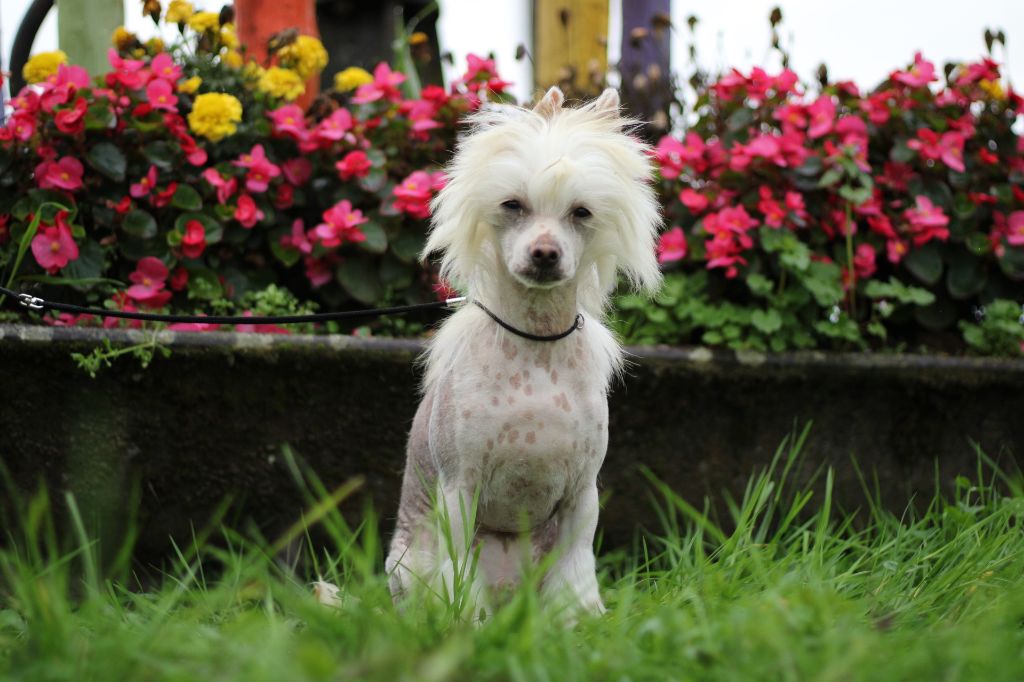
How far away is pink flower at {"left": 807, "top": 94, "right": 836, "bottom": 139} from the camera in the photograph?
360cm

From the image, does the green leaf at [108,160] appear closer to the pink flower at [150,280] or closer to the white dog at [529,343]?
the pink flower at [150,280]

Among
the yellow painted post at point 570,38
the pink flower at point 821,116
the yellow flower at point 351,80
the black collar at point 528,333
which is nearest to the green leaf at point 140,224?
the yellow flower at point 351,80

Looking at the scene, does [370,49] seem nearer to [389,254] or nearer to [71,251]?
[389,254]

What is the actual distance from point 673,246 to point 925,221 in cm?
83

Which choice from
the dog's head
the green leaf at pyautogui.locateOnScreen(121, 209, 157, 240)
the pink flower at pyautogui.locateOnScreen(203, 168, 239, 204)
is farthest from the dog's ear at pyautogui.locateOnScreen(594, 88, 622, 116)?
the green leaf at pyautogui.locateOnScreen(121, 209, 157, 240)

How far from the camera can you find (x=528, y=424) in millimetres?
2080

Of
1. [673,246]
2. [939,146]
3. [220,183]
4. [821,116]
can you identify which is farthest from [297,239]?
[939,146]

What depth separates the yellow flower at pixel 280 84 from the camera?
139 inches

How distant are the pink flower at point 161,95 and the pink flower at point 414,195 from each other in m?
0.73

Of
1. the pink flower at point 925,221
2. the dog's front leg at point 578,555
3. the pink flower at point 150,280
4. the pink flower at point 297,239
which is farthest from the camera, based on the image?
the pink flower at point 925,221

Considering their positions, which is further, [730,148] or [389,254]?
[730,148]

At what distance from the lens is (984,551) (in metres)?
2.38

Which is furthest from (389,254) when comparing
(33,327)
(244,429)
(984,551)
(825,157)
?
(984,551)

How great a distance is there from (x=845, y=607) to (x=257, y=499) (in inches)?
69.5
